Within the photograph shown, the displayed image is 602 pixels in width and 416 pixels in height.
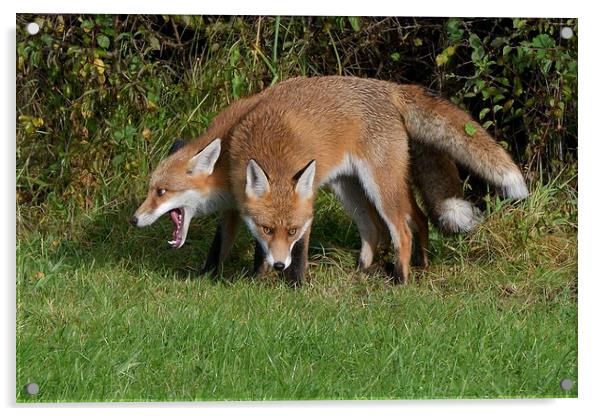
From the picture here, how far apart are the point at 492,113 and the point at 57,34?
2159mm

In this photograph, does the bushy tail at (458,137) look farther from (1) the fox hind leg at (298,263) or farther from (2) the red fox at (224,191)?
(1) the fox hind leg at (298,263)

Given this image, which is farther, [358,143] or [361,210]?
[361,210]

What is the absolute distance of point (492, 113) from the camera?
5770 mm

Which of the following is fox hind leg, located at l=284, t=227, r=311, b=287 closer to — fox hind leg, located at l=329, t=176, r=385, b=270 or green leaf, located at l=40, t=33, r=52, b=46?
fox hind leg, located at l=329, t=176, r=385, b=270

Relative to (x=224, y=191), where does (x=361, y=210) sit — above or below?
below

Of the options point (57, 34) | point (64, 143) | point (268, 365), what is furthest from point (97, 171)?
point (268, 365)

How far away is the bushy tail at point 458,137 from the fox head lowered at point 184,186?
1009 millimetres

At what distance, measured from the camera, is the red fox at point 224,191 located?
565cm

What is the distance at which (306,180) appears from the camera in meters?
5.42

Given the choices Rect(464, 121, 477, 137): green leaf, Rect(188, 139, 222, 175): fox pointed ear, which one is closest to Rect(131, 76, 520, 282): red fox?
Rect(188, 139, 222, 175): fox pointed ear

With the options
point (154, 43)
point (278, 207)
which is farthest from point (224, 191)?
point (154, 43)

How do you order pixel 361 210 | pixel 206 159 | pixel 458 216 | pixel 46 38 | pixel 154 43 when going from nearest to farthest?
pixel 46 38 < pixel 154 43 < pixel 206 159 < pixel 458 216 < pixel 361 210

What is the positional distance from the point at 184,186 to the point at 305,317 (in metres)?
0.96

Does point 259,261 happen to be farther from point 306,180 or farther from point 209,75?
point 209,75
